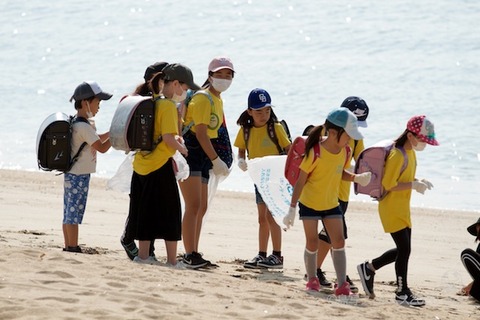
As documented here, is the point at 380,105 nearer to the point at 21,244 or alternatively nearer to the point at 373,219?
the point at 373,219

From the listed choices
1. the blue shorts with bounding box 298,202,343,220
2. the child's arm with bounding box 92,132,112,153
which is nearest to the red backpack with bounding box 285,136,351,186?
the blue shorts with bounding box 298,202,343,220

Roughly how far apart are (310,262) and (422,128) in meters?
1.30

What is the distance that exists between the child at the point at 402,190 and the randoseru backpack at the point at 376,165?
3 cm

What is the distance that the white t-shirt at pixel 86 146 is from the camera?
8500 mm

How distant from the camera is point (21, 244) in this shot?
937cm

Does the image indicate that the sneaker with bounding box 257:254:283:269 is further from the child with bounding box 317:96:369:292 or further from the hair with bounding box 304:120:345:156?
the hair with bounding box 304:120:345:156

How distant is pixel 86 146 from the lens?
860cm

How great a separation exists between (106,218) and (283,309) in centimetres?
563

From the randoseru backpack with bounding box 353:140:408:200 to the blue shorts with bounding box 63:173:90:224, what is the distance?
220cm

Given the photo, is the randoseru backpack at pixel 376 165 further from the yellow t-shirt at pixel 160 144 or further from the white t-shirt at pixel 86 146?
the white t-shirt at pixel 86 146

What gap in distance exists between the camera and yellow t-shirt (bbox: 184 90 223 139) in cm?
877

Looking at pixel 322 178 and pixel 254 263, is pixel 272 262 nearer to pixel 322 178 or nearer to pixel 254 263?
pixel 254 263

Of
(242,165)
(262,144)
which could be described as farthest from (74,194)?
(262,144)

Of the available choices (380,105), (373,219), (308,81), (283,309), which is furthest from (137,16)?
(283,309)
